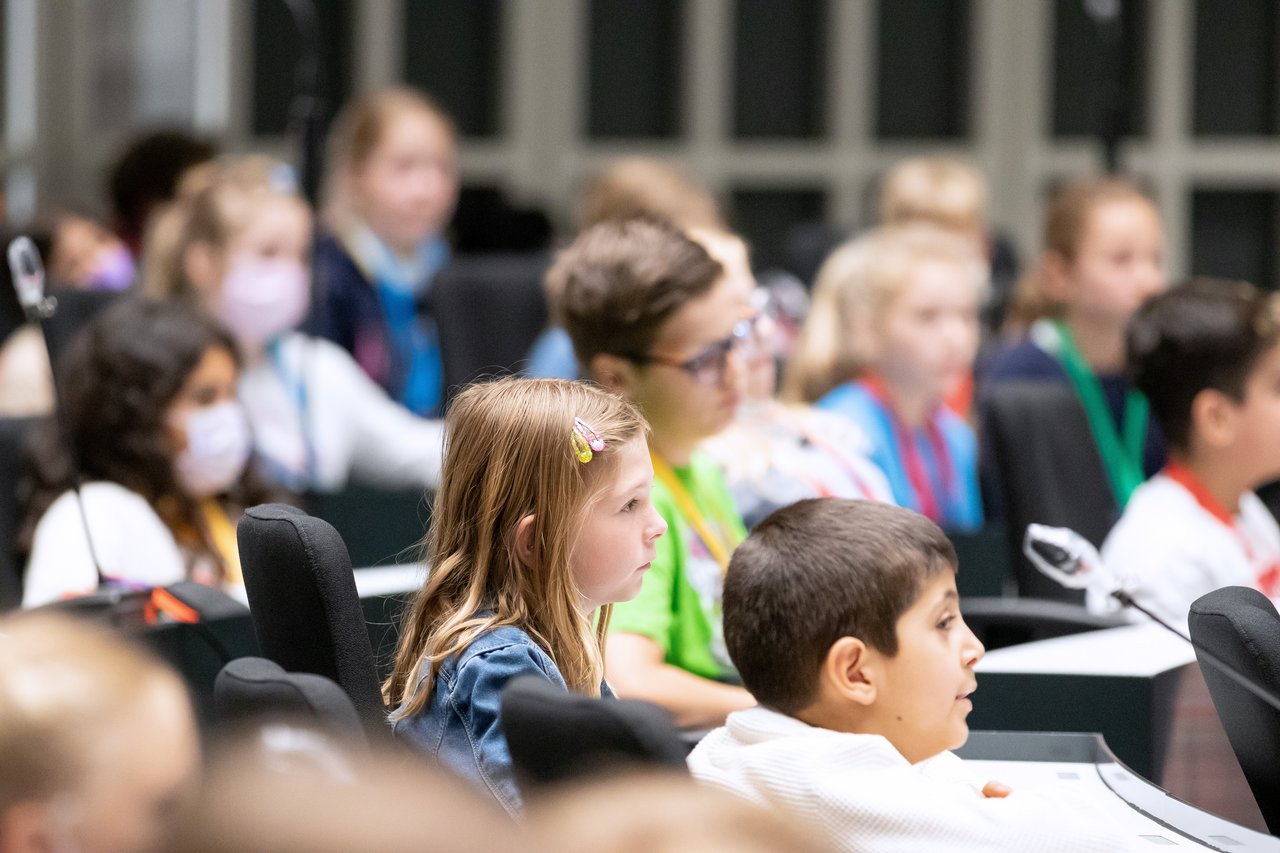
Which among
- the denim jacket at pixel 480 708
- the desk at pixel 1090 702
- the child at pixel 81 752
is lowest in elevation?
the desk at pixel 1090 702

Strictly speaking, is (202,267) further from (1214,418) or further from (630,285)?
(1214,418)

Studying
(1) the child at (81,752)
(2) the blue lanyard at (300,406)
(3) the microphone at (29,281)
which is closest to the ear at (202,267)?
(2) the blue lanyard at (300,406)

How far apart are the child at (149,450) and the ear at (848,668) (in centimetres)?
131

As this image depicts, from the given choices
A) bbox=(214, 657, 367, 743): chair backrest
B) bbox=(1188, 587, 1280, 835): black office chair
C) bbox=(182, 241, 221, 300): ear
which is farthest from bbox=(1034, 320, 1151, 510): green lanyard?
bbox=(214, 657, 367, 743): chair backrest

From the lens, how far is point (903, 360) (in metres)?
3.51

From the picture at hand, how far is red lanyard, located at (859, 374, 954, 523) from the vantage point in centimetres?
345

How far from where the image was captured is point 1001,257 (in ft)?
19.4

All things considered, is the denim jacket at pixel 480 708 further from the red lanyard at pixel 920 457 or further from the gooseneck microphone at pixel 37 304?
the red lanyard at pixel 920 457

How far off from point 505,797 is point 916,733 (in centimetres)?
39

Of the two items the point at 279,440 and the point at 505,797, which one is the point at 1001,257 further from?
the point at 505,797

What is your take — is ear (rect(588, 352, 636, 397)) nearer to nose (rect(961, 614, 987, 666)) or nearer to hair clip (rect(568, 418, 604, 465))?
hair clip (rect(568, 418, 604, 465))

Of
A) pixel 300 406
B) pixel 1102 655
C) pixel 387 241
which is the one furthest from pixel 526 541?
pixel 387 241

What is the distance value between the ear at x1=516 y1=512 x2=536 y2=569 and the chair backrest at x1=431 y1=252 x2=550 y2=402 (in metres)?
2.51

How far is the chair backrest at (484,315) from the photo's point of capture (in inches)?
168
